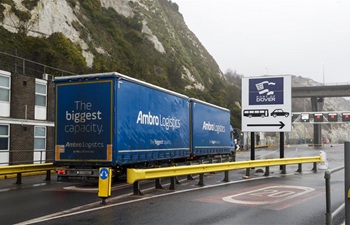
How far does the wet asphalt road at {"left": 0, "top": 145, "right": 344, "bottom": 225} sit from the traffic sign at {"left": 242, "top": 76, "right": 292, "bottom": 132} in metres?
6.66

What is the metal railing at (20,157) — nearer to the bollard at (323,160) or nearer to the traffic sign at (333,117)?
the bollard at (323,160)

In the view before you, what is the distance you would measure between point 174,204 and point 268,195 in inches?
132

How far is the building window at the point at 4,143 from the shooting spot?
21844mm

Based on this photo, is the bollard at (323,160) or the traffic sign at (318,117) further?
the traffic sign at (318,117)

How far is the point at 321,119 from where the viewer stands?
77.4 m

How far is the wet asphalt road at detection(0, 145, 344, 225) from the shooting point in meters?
8.45

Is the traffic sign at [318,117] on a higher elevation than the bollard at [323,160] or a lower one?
higher

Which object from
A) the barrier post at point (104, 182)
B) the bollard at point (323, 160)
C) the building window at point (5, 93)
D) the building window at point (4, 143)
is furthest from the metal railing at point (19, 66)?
the barrier post at point (104, 182)

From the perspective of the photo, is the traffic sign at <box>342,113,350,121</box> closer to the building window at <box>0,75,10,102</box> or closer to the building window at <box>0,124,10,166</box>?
the building window at <box>0,75,10,102</box>

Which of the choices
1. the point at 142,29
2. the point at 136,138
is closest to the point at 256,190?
the point at 136,138

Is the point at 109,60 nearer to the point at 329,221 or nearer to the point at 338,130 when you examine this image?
the point at 329,221

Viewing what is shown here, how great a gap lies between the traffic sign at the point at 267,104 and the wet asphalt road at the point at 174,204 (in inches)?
262

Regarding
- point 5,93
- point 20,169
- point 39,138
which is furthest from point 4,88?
point 20,169

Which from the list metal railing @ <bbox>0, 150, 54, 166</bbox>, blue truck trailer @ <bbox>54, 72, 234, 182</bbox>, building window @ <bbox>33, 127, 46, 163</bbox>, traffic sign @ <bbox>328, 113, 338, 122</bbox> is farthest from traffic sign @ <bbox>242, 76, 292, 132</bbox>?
traffic sign @ <bbox>328, 113, 338, 122</bbox>
